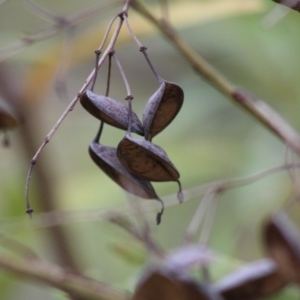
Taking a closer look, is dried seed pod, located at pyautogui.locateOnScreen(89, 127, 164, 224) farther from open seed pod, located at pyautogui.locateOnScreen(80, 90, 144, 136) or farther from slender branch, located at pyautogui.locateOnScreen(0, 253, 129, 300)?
slender branch, located at pyautogui.locateOnScreen(0, 253, 129, 300)

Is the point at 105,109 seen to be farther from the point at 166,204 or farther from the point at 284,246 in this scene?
the point at 166,204

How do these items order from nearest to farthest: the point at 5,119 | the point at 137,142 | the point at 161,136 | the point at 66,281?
1. the point at 137,142
2. the point at 5,119
3. the point at 66,281
4. the point at 161,136

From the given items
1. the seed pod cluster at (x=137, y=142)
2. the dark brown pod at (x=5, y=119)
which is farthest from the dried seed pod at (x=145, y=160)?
the dark brown pod at (x=5, y=119)

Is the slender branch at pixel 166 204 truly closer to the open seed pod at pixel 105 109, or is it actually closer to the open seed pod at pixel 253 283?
the open seed pod at pixel 253 283

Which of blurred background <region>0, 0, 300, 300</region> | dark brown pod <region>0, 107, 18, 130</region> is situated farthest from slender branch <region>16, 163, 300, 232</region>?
dark brown pod <region>0, 107, 18, 130</region>

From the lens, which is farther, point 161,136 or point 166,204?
point 161,136

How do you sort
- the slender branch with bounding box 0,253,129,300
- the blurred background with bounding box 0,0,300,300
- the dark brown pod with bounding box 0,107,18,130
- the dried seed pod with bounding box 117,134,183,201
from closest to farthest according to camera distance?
the dried seed pod with bounding box 117,134,183,201
the dark brown pod with bounding box 0,107,18,130
the slender branch with bounding box 0,253,129,300
the blurred background with bounding box 0,0,300,300

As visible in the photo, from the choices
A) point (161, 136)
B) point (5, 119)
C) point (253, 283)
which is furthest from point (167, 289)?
point (161, 136)
